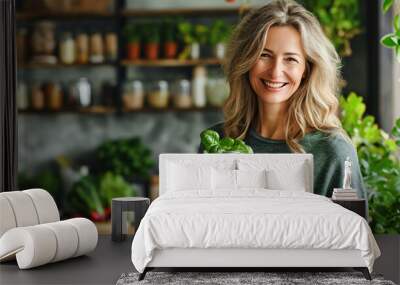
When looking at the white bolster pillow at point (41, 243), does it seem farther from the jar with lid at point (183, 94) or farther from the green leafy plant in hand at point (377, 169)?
the jar with lid at point (183, 94)

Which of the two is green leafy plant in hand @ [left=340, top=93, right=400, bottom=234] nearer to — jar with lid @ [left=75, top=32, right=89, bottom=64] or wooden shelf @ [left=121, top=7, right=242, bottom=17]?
wooden shelf @ [left=121, top=7, right=242, bottom=17]

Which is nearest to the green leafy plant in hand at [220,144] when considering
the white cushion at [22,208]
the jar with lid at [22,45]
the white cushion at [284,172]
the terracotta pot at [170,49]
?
the white cushion at [284,172]

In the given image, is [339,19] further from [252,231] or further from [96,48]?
[252,231]

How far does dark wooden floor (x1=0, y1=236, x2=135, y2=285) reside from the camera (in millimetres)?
4133

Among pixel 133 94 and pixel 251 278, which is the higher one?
pixel 133 94

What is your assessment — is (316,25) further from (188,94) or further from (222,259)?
(222,259)

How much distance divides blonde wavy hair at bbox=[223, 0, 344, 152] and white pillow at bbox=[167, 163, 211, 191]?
0.75 m

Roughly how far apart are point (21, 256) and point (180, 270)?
2.95ft

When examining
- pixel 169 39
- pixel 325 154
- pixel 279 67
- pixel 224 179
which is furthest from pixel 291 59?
pixel 169 39

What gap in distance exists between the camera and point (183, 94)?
724cm

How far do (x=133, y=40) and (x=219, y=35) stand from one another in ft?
2.64

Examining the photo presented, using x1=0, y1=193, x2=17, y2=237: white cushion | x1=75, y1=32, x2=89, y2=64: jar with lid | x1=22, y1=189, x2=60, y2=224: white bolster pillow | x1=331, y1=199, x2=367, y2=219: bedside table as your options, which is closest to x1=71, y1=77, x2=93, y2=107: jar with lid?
x1=75, y1=32, x2=89, y2=64: jar with lid

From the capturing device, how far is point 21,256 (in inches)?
173

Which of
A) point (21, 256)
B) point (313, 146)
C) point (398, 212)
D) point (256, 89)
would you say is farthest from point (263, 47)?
point (21, 256)
